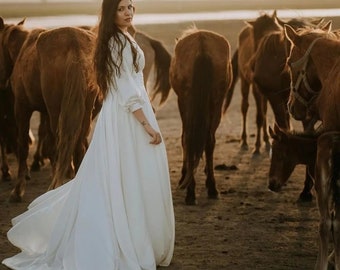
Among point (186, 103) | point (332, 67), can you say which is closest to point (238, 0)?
point (186, 103)

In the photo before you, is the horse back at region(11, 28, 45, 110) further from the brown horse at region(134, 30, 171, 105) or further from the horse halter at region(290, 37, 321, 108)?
the horse halter at region(290, 37, 321, 108)

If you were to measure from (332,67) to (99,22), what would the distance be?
185 cm

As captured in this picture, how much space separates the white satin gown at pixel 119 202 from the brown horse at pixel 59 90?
513 mm

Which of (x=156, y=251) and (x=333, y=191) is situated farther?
(x=156, y=251)

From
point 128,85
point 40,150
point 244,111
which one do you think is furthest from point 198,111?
point 244,111

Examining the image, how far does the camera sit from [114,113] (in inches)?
239

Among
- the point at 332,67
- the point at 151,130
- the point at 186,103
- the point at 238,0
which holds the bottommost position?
the point at 238,0

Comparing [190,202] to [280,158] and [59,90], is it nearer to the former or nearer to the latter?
[280,158]

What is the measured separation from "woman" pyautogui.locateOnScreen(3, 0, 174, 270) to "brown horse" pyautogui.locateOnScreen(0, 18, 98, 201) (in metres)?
0.49

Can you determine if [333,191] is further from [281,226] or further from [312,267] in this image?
[281,226]

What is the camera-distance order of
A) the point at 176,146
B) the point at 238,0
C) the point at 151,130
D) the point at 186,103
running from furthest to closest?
the point at 238,0 → the point at 176,146 → the point at 186,103 → the point at 151,130

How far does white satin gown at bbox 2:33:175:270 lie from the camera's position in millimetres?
5918

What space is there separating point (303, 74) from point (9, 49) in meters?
4.77

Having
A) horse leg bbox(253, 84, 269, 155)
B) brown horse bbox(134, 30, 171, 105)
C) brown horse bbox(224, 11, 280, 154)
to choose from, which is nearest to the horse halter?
brown horse bbox(224, 11, 280, 154)
